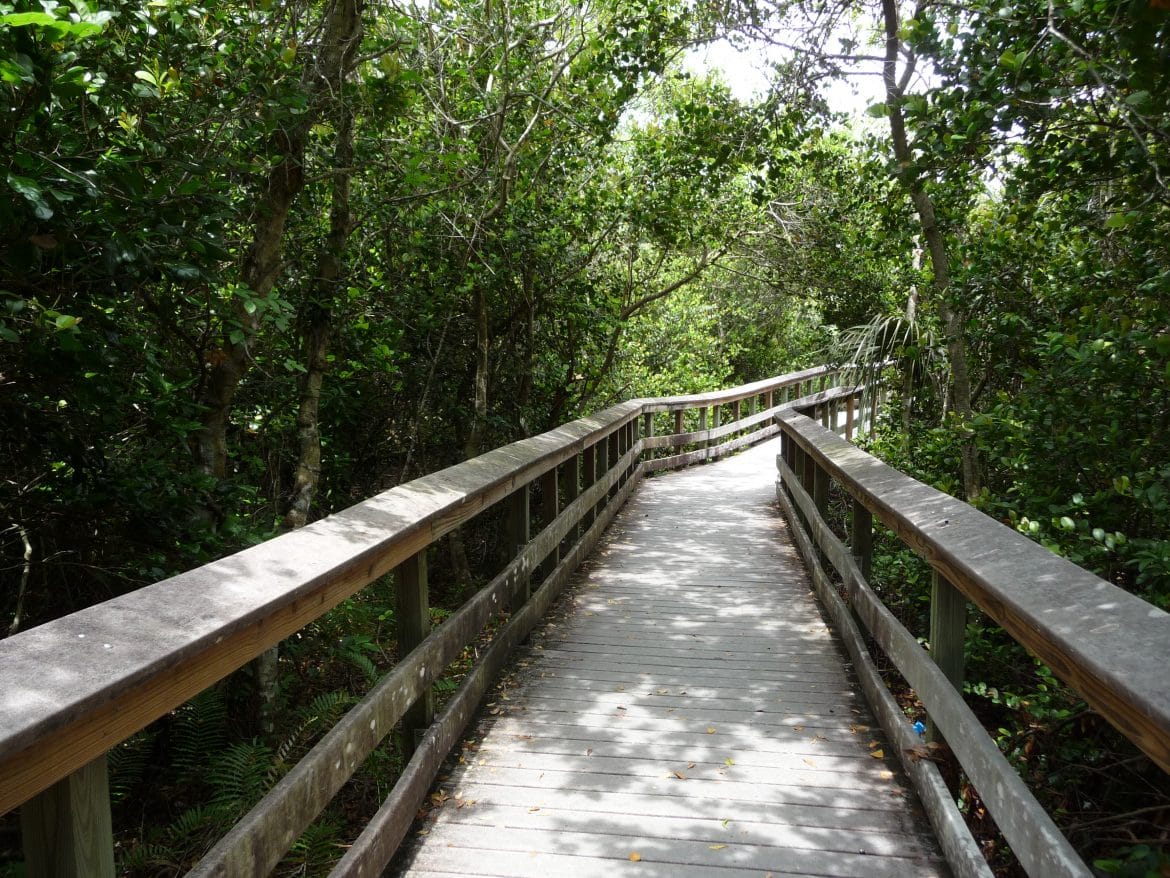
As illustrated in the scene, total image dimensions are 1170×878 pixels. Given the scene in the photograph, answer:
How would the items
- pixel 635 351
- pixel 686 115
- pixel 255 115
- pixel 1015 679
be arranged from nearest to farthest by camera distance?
pixel 255 115 < pixel 1015 679 < pixel 686 115 < pixel 635 351

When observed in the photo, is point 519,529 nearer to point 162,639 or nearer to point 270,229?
point 270,229

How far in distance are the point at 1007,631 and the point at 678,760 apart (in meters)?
1.57

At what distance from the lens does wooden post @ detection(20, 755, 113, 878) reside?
4.47ft

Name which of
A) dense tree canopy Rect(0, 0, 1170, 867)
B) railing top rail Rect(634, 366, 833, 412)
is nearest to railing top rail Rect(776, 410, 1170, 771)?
dense tree canopy Rect(0, 0, 1170, 867)

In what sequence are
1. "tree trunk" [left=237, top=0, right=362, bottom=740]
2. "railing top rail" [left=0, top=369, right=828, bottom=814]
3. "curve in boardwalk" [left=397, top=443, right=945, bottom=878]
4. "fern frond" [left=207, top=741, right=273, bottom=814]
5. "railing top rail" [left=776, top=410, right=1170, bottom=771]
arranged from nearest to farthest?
"railing top rail" [left=0, top=369, right=828, bottom=814] → "railing top rail" [left=776, top=410, right=1170, bottom=771] → "curve in boardwalk" [left=397, top=443, right=945, bottom=878] → "fern frond" [left=207, top=741, right=273, bottom=814] → "tree trunk" [left=237, top=0, right=362, bottom=740]

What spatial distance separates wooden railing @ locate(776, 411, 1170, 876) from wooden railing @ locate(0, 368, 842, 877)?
1704mm

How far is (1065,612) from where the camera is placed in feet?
6.08

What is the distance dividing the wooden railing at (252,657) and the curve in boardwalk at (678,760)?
0.86 feet

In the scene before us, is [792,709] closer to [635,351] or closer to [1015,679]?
[1015,679]

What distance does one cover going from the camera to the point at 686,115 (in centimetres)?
818

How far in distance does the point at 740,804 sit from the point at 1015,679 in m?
2.61

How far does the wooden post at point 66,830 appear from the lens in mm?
1363

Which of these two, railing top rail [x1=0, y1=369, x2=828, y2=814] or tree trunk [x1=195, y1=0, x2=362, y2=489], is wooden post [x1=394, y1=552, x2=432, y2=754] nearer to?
railing top rail [x1=0, y1=369, x2=828, y2=814]

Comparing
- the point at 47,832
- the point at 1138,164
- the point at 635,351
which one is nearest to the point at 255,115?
the point at 47,832
